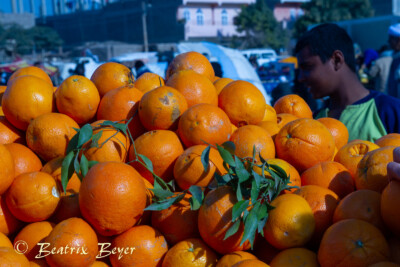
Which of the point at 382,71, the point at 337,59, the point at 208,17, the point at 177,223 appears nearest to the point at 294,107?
the point at 337,59

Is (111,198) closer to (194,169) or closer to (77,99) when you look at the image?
(194,169)

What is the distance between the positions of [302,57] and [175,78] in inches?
46.6

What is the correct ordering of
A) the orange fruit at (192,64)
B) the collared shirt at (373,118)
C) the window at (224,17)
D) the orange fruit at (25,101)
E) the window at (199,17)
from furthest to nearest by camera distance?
the window at (224,17) → the window at (199,17) → the collared shirt at (373,118) → the orange fruit at (192,64) → the orange fruit at (25,101)

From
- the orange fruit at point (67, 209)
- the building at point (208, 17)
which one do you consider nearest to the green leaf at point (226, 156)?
the orange fruit at point (67, 209)

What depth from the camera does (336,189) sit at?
63.7 inches

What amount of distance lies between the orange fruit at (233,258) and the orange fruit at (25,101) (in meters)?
1.09

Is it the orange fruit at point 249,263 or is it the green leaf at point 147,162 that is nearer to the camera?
the orange fruit at point 249,263

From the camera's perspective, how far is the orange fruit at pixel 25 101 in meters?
1.84

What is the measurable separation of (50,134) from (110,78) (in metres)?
0.51

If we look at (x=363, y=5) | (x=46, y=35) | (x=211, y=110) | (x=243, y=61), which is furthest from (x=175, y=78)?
(x=46, y=35)

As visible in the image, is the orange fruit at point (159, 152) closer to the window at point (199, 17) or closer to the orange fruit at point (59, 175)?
the orange fruit at point (59, 175)

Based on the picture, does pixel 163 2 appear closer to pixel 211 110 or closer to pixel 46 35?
pixel 46 35

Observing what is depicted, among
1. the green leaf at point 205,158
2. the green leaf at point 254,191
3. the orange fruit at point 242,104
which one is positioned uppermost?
the orange fruit at point 242,104

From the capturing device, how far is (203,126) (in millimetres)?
1657
